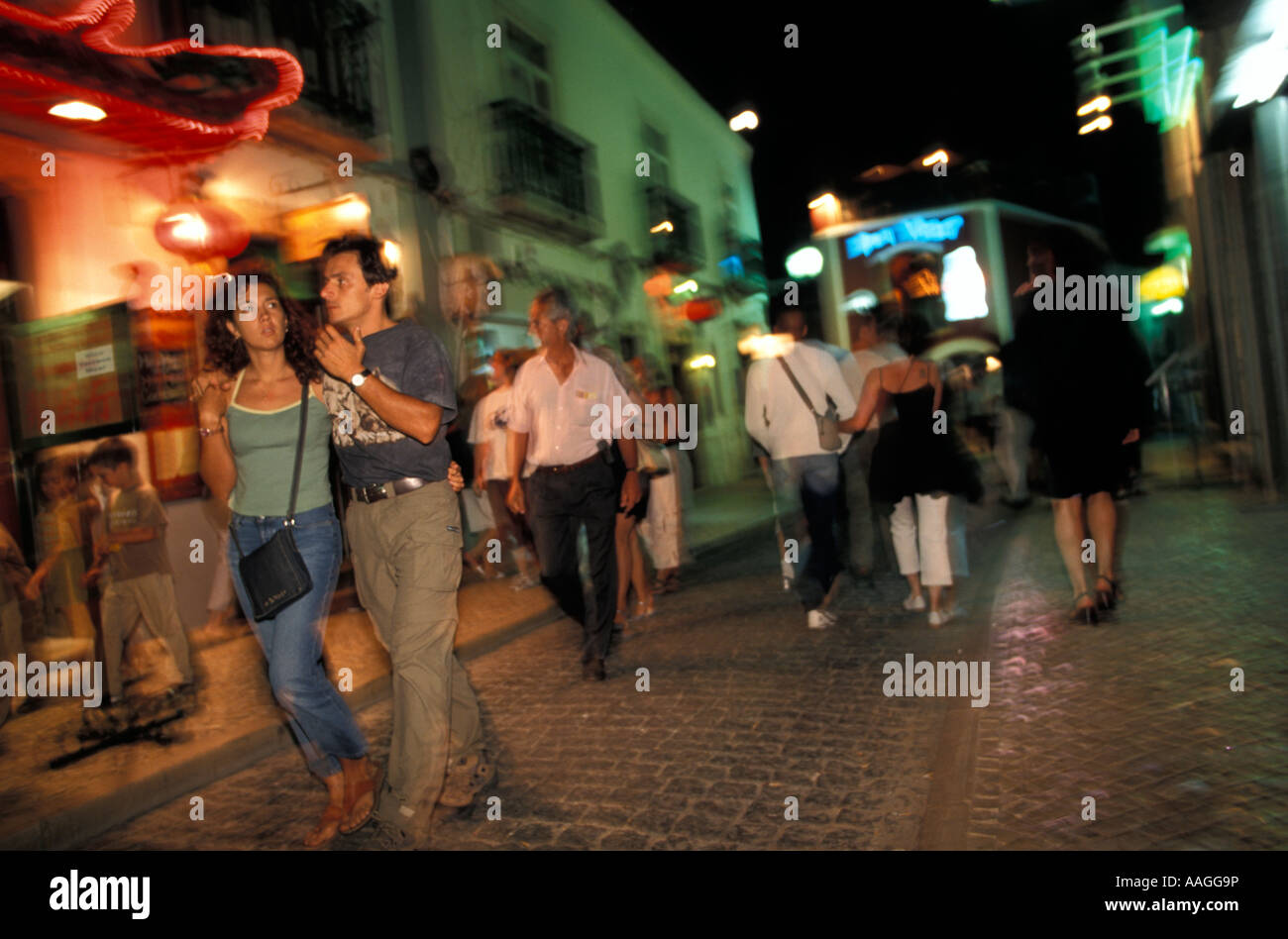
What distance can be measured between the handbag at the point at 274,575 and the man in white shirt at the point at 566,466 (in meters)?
2.05

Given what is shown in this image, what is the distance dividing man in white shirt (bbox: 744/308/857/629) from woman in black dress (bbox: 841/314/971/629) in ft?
0.76

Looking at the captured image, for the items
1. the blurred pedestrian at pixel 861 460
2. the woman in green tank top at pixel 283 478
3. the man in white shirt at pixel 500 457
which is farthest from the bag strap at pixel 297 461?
the blurred pedestrian at pixel 861 460

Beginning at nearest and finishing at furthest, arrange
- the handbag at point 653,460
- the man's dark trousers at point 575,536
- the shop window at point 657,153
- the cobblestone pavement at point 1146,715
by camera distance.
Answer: the cobblestone pavement at point 1146,715
the man's dark trousers at point 575,536
the handbag at point 653,460
the shop window at point 657,153

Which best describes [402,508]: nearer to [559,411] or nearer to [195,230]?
Answer: [559,411]

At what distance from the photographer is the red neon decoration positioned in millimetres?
5141

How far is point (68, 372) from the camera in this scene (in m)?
6.21

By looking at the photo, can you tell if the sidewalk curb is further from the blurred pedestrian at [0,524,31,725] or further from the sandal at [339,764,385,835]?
the sandal at [339,764,385,835]

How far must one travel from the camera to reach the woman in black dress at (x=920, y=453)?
5.63m

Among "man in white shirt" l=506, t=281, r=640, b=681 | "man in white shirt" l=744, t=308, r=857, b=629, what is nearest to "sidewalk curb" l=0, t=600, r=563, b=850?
"man in white shirt" l=506, t=281, r=640, b=681

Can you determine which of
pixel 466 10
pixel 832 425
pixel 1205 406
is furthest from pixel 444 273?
pixel 1205 406

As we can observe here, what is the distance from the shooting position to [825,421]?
5906mm

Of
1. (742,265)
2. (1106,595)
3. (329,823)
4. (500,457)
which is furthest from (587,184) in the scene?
(329,823)

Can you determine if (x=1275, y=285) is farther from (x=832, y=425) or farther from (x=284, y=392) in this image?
(x=284, y=392)

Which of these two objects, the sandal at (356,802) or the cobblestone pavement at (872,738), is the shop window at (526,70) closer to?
the cobblestone pavement at (872,738)
